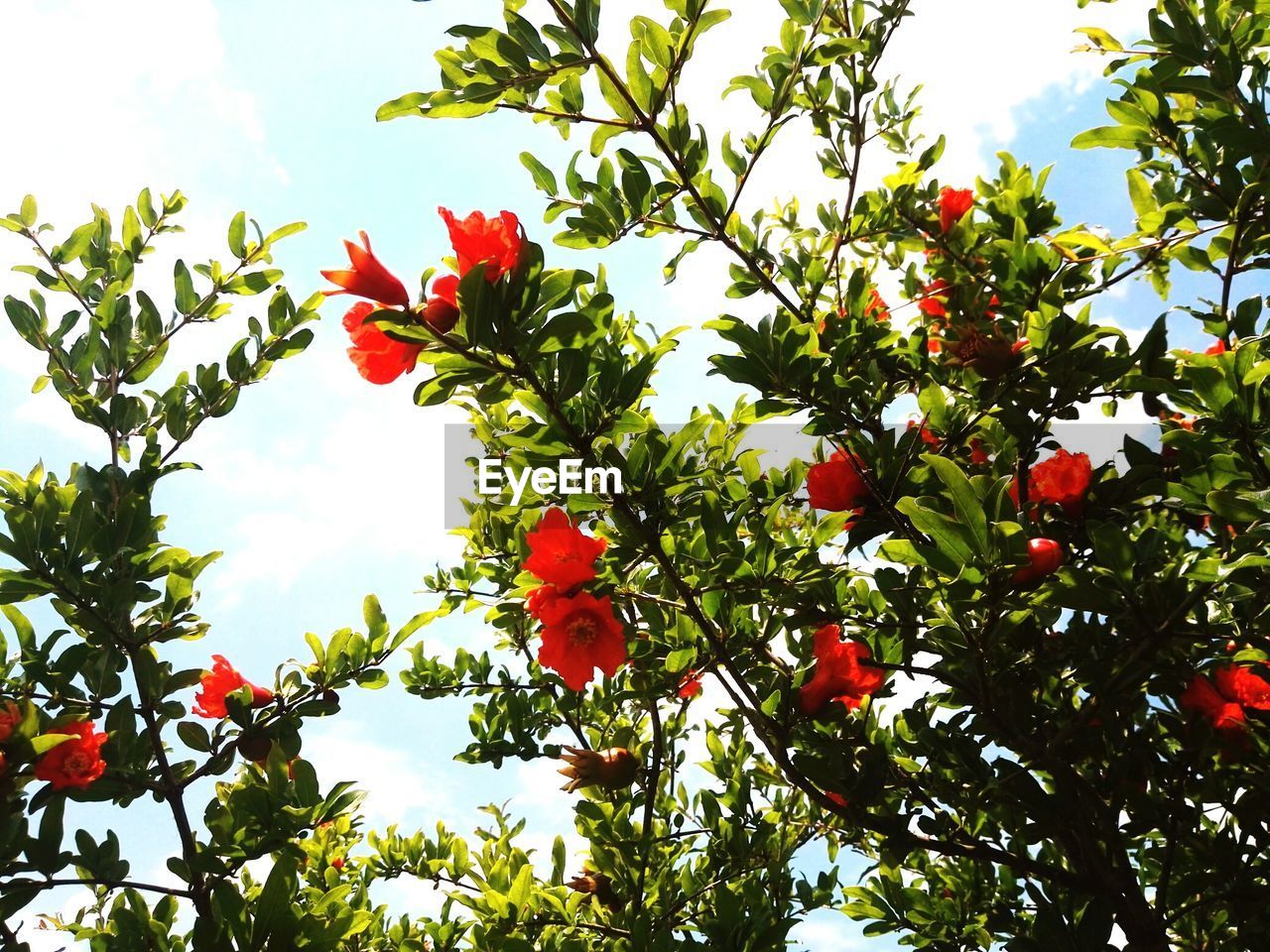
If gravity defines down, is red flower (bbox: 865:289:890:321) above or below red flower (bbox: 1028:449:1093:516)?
above

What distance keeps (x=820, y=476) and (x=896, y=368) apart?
0.51m

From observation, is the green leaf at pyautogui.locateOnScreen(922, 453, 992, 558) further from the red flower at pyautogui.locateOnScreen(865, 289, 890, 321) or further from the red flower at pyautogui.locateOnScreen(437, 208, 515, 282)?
the red flower at pyautogui.locateOnScreen(865, 289, 890, 321)

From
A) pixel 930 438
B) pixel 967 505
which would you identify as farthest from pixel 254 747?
pixel 930 438

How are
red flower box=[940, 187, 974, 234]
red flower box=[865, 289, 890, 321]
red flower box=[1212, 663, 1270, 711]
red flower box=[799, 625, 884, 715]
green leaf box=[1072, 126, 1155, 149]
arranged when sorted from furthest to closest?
red flower box=[940, 187, 974, 234] → red flower box=[865, 289, 890, 321] → green leaf box=[1072, 126, 1155, 149] → red flower box=[1212, 663, 1270, 711] → red flower box=[799, 625, 884, 715]

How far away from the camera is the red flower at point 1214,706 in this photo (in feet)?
5.61

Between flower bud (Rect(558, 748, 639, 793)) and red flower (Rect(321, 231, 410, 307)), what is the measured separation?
48.6 inches

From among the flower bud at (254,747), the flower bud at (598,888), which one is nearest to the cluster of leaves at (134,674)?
the flower bud at (254,747)

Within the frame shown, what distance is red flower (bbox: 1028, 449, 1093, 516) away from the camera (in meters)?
1.75

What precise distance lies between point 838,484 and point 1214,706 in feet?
2.84

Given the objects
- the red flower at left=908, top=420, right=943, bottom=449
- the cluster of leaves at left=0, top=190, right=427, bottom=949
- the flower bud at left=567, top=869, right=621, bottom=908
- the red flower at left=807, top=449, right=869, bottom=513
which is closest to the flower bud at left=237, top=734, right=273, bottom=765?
the cluster of leaves at left=0, top=190, right=427, bottom=949

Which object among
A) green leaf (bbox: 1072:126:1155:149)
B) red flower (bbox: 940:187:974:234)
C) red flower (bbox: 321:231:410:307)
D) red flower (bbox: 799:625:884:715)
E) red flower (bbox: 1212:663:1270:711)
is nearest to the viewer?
red flower (bbox: 321:231:410:307)

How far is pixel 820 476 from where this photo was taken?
1664mm

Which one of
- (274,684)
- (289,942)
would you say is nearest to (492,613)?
(274,684)

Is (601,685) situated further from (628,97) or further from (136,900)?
(628,97)
